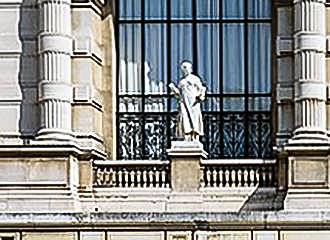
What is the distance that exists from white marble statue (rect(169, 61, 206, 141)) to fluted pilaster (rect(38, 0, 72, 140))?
8.32ft

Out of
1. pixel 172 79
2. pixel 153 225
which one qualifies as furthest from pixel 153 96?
pixel 153 225

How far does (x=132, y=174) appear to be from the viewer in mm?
32500

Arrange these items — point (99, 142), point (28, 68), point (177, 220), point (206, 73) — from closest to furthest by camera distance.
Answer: point (177, 220) → point (28, 68) → point (99, 142) → point (206, 73)

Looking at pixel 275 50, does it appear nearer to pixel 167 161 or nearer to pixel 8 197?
pixel 167 161

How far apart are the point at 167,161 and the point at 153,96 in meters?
3.37

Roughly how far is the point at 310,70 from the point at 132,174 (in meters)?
4.79

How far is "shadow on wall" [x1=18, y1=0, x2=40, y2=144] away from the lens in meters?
32.8

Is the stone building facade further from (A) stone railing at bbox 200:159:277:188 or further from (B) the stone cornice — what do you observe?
(B) the stone cornice

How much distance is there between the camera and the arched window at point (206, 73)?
35031 millimetres

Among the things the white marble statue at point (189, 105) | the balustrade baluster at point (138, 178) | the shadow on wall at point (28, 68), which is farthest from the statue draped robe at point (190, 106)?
the shadow on wall at point (28, 68)

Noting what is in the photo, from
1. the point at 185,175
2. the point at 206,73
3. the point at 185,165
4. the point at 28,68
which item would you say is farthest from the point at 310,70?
the point at 28,68

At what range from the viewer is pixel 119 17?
35.4 metres

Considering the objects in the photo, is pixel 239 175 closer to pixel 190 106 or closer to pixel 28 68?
pixel 190 106

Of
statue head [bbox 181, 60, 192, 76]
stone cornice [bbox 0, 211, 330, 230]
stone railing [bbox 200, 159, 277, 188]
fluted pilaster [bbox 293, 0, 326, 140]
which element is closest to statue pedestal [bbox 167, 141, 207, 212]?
stone railing [bbox 200, 159, 277, 188]
